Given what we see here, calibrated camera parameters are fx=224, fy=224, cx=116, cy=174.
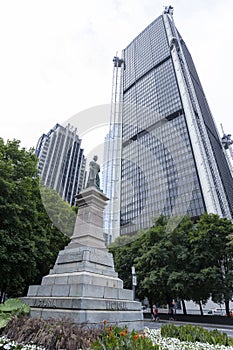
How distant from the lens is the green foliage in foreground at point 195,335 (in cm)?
553

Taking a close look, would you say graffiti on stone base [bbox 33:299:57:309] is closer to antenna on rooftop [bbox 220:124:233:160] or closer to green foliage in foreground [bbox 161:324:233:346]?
green foliage in foreground [bbox 161:324:233:346]

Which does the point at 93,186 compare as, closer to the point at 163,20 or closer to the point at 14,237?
the point at 14,237

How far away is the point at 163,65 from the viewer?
100188 millimetres

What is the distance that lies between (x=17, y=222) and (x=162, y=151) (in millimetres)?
57772

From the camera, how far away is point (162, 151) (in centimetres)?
6694

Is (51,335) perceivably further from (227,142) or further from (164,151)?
(227,142)

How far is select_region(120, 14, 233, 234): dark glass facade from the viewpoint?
6012 cm

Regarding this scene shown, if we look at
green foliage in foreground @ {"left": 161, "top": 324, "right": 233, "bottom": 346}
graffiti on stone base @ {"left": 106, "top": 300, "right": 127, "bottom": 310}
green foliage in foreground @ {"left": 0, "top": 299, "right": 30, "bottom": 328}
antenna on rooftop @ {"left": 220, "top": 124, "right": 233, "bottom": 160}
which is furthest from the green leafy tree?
antenna on rooftop @ {"left": 220, "top": 124, "right": 233, "bottom": 160}

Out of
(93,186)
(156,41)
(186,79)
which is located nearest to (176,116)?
(186,79)

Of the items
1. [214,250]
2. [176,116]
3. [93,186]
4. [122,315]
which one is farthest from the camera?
[176,116]

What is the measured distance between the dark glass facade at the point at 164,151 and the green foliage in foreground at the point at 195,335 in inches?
1835

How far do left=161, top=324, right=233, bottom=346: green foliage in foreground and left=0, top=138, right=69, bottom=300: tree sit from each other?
385 inches

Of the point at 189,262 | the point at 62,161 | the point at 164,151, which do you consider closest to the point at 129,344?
the point at 189,262

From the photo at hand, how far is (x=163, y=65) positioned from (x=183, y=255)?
98.6 meters
